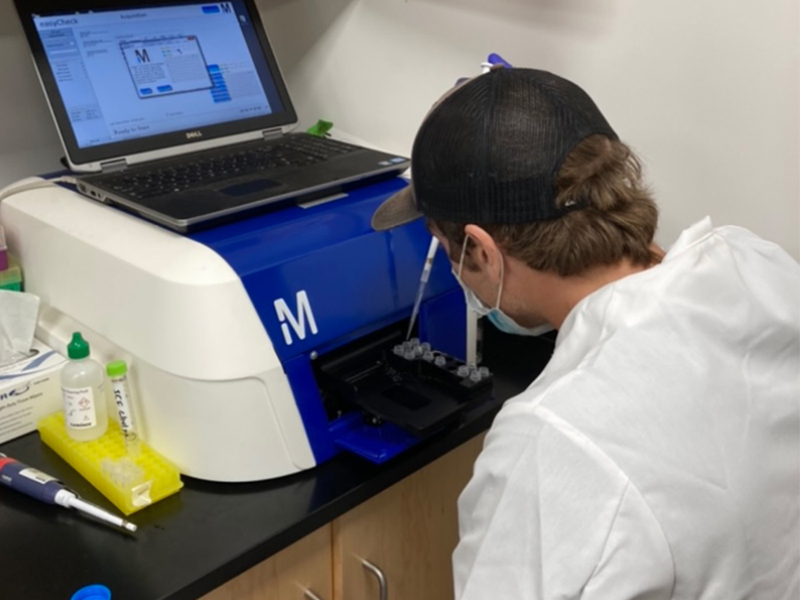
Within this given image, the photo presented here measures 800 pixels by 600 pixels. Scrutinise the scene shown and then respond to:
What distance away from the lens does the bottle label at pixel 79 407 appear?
987mm

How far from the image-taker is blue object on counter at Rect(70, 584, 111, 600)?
0.80m

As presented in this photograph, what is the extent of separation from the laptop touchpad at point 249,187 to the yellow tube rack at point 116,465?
0.34 metres

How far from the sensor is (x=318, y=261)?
100 centimetres

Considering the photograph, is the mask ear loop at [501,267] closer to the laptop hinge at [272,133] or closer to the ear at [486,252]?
the ear at [486,252]

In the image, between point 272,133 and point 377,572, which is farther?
point 272,133

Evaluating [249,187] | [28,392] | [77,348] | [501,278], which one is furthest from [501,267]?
[28,392]

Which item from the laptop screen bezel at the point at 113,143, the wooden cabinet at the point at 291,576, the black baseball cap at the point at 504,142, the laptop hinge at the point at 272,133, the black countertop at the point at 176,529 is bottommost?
the wooden cabinet at the point at 291,576

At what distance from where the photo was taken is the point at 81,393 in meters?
0.98

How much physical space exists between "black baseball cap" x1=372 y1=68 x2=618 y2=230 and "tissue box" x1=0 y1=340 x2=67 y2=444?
576 millimetres

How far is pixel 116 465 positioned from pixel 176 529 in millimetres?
115

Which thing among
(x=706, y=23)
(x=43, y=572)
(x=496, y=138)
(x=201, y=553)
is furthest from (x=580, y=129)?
(x=43, y=572)

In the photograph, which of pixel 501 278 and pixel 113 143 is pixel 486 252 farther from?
pixel 113 143

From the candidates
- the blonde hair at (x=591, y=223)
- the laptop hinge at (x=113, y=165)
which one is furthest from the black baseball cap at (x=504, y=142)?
the laptop hinge at (x=113, y=165)

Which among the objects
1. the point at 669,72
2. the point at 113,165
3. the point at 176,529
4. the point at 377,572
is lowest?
the point at 377,572
